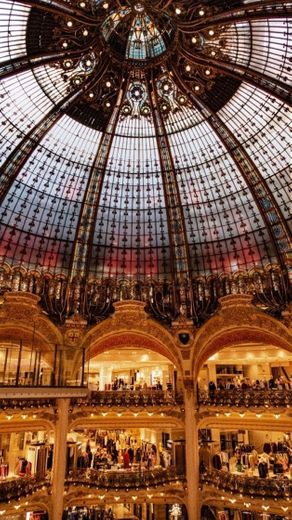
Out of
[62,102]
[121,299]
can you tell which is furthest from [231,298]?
[62,102]

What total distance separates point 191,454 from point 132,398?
4.95 meters

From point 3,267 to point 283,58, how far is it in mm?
20064

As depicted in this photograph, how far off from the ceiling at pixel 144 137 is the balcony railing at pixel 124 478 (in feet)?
40.9

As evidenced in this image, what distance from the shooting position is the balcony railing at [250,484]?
23.7 metres

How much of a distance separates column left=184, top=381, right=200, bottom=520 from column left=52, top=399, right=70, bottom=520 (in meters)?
7.51

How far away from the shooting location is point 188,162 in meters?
27.6

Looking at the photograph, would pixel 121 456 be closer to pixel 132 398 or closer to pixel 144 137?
pixel 132 398

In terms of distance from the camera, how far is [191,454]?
2647 centimetres

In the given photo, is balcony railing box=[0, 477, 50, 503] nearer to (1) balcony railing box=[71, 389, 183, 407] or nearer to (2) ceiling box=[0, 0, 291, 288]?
(1) balcony railing box=[71, 389, 183, 407]

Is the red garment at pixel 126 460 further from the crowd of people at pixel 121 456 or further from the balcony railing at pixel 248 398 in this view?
the balcony railing at pixel 248 398

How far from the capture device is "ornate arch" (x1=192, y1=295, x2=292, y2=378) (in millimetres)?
26828

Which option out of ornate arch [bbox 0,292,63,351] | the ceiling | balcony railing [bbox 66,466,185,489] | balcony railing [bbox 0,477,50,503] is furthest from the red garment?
the ceiling

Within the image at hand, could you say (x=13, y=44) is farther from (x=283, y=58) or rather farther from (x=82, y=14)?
(x=283, y=58)

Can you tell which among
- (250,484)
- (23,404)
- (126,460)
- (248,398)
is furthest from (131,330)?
(250,484)
